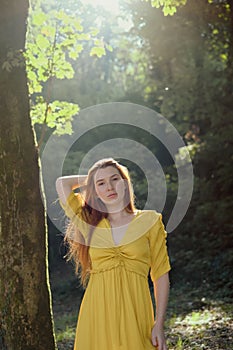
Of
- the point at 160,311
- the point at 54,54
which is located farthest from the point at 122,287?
the point at 54,54

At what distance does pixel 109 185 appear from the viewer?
396 centimetres

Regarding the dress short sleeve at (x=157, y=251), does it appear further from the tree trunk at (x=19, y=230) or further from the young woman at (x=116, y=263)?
the tree trunk at (x=19, y=230)

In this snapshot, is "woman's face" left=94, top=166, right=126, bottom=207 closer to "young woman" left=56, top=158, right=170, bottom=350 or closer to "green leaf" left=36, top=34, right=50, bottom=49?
"young woman" left=56, top=158, right=170, bottom=350

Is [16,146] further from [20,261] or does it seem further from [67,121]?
[67,121]

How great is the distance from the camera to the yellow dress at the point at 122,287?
12.4ft

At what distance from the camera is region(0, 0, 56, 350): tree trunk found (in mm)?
5168

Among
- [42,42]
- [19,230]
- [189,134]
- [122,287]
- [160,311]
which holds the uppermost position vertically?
[42,42]

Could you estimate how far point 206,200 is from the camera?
19172 mm

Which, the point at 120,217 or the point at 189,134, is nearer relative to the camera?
the point at 120,217

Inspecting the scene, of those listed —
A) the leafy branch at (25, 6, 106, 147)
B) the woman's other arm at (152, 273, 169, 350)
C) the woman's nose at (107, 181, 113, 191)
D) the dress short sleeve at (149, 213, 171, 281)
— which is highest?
the leafy branch at (25, 6, 106, 147)

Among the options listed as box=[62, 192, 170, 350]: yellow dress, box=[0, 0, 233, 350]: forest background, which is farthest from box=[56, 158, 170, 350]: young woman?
box=[0, 0, 233, 350]: forest background

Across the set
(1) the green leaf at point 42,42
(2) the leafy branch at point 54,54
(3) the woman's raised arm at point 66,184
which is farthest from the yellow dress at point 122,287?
(1) the green leaf at point 42,42

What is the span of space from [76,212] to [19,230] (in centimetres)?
119

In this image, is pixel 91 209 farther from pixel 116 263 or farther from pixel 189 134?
pixel 189 134
